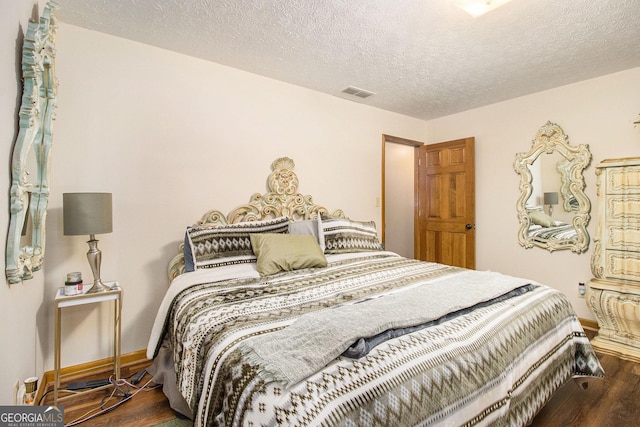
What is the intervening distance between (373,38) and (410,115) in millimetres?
2167

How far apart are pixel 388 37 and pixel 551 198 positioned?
100 inches

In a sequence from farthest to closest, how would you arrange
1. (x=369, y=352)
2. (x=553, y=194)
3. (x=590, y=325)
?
(x=553, y=194), (x=590, y=325), (x=369, y=352)

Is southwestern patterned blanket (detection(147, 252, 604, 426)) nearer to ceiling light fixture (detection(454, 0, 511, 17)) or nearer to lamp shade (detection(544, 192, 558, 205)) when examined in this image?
ceiling light fixture (detection(454, 0, 511, 17))

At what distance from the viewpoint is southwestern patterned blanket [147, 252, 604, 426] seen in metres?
0.95

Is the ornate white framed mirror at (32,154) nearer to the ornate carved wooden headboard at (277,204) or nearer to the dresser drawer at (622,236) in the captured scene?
the ornate carved wooden headboard at (277,204)

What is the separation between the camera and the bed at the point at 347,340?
37.9 inches

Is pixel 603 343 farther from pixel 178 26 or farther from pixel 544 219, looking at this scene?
pixel 178 26

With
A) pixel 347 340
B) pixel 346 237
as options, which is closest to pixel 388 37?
pixel 346 237

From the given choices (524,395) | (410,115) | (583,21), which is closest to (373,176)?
(410,115)

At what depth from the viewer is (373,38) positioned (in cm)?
229

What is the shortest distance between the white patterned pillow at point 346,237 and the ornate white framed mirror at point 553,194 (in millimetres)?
1860

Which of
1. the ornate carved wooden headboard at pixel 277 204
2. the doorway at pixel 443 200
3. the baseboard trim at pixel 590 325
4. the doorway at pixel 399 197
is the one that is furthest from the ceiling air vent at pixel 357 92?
the baseboard trim at pixel 590 325

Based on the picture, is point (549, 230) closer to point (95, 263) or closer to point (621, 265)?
point (621, 265)

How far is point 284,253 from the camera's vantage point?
2.33 metres
